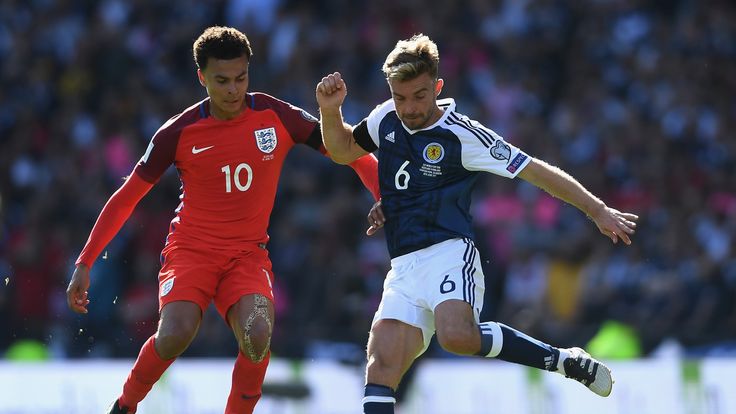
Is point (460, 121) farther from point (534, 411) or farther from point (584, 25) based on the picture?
point (584, 25)

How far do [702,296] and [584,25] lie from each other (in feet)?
14.2

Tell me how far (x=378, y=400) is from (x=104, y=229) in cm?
188

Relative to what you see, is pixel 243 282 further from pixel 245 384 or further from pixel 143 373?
pixel 143 373

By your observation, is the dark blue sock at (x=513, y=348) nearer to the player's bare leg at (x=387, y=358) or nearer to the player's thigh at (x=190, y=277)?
the player's bare leg at (x=387, y=358)

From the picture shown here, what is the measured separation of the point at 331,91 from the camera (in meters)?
7.03

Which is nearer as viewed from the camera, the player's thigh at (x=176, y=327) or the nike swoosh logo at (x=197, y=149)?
the player's thigh at (x=176, y=327)

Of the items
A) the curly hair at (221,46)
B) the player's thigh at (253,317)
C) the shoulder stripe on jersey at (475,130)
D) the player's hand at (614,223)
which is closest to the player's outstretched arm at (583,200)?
the player's hand at (614,223)

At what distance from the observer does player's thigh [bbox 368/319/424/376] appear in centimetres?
682

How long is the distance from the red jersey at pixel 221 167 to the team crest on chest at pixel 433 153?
0.97 metres

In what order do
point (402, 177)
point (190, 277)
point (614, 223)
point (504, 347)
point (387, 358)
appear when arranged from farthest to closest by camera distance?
point (190, 277)
point (402, 177)
point (504, 347)
point (387, 358)
point (614, 223)

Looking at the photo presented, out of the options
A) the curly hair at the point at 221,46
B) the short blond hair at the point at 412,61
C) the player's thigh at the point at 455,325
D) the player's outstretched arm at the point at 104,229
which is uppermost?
the curly hair at the point at 221,46

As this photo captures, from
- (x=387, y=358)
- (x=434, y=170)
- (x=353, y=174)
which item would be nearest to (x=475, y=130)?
(x=434, y=170)

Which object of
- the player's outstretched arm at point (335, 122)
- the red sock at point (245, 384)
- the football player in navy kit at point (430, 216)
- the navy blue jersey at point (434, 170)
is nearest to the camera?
the football player in navy kit at point (430, 216)

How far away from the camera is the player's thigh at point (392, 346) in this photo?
6824mm
